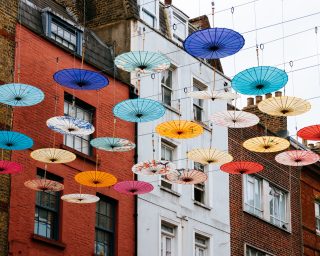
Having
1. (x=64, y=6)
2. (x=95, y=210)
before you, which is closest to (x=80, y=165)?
(x=95, y=210)

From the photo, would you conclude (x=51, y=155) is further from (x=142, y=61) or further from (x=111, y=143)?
(x=142, y=61)

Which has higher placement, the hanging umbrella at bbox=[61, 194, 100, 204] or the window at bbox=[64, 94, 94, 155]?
the window at bbox=[64, 94, 94, 155]

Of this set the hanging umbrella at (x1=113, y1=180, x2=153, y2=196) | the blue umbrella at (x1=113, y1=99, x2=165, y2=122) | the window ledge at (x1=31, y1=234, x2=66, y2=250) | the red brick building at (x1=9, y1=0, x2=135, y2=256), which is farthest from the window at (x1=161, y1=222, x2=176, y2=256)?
the blue umbrella at (x1=113, y1=99, x2=165, y2=122)

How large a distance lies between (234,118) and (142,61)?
3.89 metres

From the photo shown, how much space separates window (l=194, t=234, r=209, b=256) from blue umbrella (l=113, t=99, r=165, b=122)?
1144 cm

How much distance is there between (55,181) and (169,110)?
886cm

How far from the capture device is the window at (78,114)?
33281 mm

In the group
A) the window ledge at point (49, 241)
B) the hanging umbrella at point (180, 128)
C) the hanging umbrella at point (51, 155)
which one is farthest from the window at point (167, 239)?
the hanging umbrella at point (51, 155)

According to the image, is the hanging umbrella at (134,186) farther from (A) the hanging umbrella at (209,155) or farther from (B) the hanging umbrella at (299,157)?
(B) the hanging umbrella at (299,157)

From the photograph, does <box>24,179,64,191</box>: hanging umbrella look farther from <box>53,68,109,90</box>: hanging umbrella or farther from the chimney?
the chimney

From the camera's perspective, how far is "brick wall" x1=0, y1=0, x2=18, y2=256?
29.1 metres

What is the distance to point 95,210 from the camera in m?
33.1

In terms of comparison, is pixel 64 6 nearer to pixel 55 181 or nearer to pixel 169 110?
pixel 169 110

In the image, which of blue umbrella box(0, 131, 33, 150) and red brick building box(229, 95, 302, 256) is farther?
red brick building box(229, 95, 302, 256)
